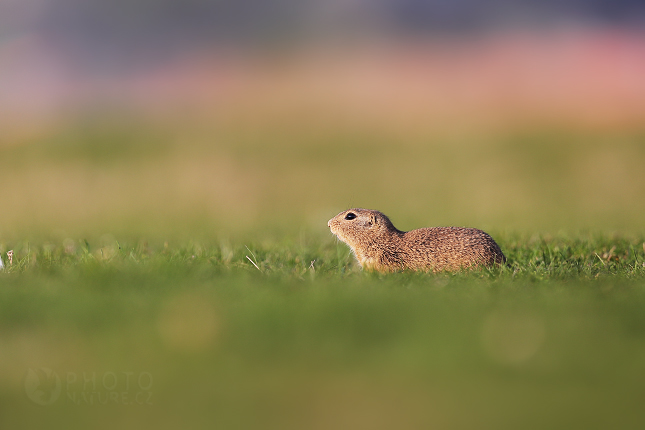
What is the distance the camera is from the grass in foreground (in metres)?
3.36

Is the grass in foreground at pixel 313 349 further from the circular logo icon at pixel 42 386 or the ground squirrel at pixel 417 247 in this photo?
the ground squirrel at pixel 417 247

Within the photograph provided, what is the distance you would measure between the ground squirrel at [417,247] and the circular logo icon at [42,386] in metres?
3.77

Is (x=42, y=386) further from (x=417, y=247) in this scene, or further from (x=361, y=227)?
(x=361, y=227)

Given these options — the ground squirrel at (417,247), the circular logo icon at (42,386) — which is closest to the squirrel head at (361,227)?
the ground squirrel at (417,247)

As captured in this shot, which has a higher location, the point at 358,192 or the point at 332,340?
the point at 332,340

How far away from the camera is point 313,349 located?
421cm

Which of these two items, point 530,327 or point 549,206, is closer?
point 530,327

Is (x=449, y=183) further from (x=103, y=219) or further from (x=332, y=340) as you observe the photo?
(x=332, y=340)

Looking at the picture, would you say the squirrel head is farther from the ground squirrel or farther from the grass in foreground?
the grass in foreground

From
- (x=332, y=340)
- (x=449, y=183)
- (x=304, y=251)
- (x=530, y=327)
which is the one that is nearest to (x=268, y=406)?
(x=332, y=340)

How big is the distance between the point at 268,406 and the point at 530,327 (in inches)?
80.3

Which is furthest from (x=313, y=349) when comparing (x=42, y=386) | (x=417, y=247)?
(x=417, y=247)

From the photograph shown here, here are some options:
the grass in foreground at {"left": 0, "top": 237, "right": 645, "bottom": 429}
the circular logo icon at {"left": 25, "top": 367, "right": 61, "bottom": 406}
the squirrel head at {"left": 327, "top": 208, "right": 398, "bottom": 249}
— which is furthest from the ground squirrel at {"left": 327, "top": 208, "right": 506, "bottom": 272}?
the circular logo icon at {"left": 25, "top": 367, "right": 61, "bottom": 406}

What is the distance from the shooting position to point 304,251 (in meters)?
8.36
